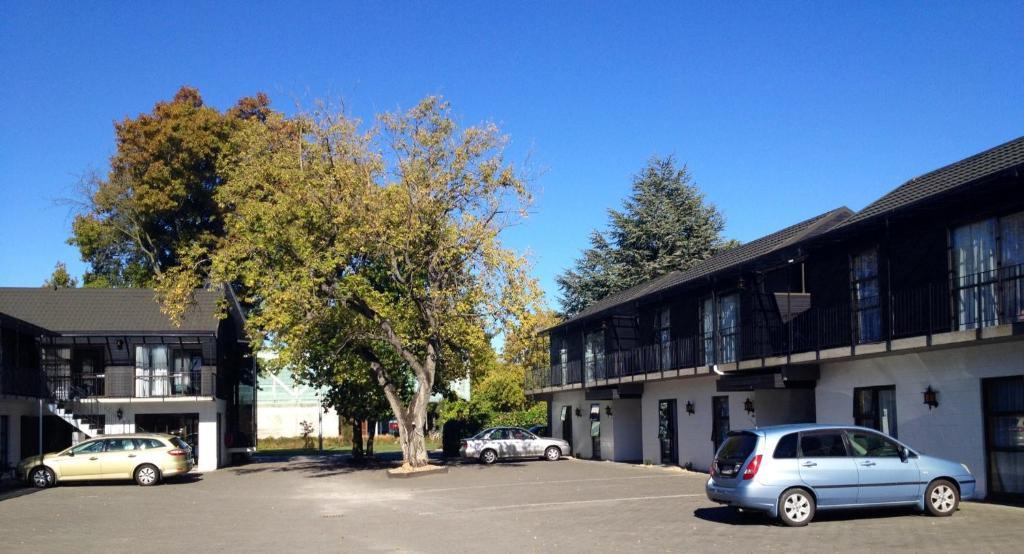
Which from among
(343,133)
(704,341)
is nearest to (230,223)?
(343,133)

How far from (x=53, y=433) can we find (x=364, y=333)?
13.6 meters

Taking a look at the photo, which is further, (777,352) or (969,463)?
(777,352)

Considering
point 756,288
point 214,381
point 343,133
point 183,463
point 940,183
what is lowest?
point 183,463

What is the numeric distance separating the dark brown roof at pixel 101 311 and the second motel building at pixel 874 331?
17.1m

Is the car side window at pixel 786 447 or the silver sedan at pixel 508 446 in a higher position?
the car side window at pixel 786 447

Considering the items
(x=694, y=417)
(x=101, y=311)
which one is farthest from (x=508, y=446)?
(x=101, y=311)

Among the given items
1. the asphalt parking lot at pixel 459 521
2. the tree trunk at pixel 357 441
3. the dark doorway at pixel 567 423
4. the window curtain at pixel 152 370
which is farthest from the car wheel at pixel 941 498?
the window curtain at pixel 152 370

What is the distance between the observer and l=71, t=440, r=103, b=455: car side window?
94.1 ft

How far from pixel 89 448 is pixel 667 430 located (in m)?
17.9

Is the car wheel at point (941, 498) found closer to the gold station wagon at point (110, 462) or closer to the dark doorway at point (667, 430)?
the dark doorway at point (667, 430)

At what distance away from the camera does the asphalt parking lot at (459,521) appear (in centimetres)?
1323

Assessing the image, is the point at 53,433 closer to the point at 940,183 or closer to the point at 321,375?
the point at 321,375

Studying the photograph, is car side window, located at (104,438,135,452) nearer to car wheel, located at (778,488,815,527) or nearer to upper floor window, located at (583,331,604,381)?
→ upper floor window, located at (583,331,604,381)

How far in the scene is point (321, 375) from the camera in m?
38.0
